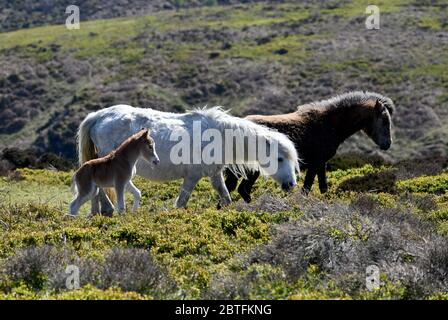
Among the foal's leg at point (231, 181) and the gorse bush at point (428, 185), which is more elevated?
the foal's leg at point (231, 181)

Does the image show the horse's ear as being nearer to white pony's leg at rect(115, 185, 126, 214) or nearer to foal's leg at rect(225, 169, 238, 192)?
foal's leg at rect(225, 169, 238, 192)

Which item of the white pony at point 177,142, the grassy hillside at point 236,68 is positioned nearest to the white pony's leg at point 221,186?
the white pony at point 177,142

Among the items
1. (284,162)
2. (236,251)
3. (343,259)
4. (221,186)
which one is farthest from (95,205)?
(343,259)

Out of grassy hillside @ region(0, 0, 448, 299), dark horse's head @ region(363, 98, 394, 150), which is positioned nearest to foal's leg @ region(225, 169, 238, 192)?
grassy hillside @ region(0, 0, 448, 299)

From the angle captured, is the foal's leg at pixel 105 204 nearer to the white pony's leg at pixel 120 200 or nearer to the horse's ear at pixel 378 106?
the white pony's leg at pixel 120 200

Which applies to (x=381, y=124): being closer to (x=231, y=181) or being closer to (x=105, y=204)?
(x=231, y=181)

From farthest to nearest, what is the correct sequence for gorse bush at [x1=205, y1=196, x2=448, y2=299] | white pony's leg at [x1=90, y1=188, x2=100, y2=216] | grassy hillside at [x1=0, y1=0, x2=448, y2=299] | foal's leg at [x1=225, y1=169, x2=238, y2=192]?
foal's leg at [x1=225, y1=169, x2=238, y2=192] < white pony's leg at [x1=90, y1=188, x2=100, y2=216] < grassy hillside at [x1=0, y1=0, x2=448, y2=299] < gorse bush at [x1=205, y1=196, x2=448, y2=299]

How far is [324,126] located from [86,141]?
4.64 meters

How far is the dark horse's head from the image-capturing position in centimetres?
1507

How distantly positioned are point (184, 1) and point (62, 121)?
59.2 m

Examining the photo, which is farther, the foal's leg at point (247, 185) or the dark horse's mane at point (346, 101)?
the dark horse's mane at point (346, 101)

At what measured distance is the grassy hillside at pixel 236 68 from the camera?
5194 cm

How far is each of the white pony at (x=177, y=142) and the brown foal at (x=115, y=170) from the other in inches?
18.6

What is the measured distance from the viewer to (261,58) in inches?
2522
